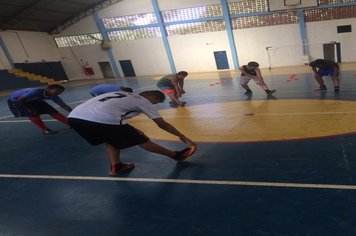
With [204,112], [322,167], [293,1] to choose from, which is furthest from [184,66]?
[322,167]

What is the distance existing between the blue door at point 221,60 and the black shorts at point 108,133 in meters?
17.2

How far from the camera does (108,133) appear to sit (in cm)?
366

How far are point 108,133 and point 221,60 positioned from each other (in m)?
17.5

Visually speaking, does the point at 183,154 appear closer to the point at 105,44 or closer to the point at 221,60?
the point at 221,60

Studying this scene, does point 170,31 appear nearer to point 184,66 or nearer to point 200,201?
point 184,66

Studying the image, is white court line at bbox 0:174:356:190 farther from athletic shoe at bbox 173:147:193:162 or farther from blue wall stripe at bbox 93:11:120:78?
blue wall stripe at bbox 93:11:120:78

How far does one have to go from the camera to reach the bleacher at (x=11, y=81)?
20.8m

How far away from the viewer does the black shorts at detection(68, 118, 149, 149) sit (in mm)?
3613

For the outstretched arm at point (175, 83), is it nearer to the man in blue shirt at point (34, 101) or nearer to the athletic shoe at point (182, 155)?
the man in blue shirt at point (34, 101)

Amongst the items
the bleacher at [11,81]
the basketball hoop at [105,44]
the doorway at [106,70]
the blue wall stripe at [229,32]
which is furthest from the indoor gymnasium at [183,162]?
the doorway at [106,70]

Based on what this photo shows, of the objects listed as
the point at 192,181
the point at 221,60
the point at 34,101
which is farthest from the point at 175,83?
the point at 221,60

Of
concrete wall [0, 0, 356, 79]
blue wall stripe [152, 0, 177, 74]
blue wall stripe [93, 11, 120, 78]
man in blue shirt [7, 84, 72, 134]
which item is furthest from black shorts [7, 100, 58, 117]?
blue wall stripe [93, 11, 120, 78]

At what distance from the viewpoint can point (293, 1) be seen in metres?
16.7

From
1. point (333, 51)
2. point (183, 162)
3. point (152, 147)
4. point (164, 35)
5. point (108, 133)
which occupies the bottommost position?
point (333, 51)
